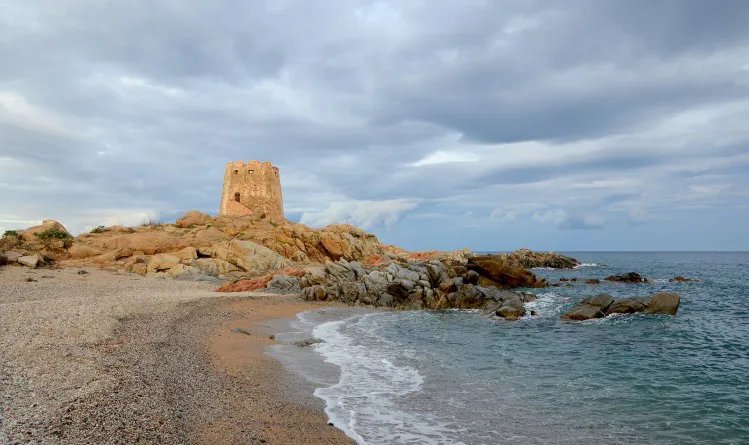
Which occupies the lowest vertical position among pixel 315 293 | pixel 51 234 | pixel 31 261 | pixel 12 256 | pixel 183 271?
pixel 315 293

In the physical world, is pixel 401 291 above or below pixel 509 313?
above

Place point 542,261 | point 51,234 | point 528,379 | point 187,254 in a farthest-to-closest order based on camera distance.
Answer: point 542,261
point 51,234
point 187,254
point 528,379

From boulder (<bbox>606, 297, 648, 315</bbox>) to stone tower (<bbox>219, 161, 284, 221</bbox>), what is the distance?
159 feet

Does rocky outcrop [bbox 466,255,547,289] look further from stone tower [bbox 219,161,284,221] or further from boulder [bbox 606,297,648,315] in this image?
stone tower [bbox 219,161,284,221]

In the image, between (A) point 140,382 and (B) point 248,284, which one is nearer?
(A) point 140,382

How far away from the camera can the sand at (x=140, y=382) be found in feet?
19.8

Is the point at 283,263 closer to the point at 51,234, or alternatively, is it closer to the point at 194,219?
the point at 194,219

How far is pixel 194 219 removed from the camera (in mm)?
51875

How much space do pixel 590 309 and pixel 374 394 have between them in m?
17.2

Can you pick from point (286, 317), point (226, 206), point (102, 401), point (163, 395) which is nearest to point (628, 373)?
point (163, 395)

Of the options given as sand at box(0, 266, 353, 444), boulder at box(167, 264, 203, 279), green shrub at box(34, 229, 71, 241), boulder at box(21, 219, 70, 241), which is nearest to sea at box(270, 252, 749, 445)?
sand at box(0, 266, 353, 444)

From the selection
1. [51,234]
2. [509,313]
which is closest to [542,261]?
[509,313]

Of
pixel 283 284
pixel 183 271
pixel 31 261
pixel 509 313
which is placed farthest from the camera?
pixel 183 271

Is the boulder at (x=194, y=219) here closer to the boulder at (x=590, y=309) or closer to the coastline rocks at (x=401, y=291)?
the coastline rocks at (x=401, y=291)
